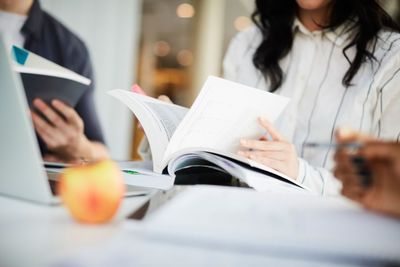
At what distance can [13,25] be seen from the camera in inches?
55.8

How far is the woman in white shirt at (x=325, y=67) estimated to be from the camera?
95 centimetres

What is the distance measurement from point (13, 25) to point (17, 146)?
133 centimetres

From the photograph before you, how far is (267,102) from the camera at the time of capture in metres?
0.70

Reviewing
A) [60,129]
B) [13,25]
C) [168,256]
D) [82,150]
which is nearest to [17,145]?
[168,256]

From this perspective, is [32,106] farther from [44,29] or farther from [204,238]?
[44,29]

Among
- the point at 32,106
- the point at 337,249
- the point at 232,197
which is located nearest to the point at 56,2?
the point at 32,106

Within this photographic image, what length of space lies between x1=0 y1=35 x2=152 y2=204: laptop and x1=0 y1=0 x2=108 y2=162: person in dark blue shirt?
426 millimetres

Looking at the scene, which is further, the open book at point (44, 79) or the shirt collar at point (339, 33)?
the shirt collar at point (339, 33)

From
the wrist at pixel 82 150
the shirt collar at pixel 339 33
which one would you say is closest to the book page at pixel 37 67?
the wrist at pixel 82 150

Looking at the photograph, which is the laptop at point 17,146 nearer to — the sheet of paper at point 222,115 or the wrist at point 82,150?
the sheet of paper at point 222,115

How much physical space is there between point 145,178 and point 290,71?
79 cm

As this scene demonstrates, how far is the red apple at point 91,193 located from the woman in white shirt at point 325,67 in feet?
1.92

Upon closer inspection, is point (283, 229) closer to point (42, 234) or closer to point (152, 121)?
point (42, 234)

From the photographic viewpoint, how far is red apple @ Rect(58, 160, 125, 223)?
0.98 feet
